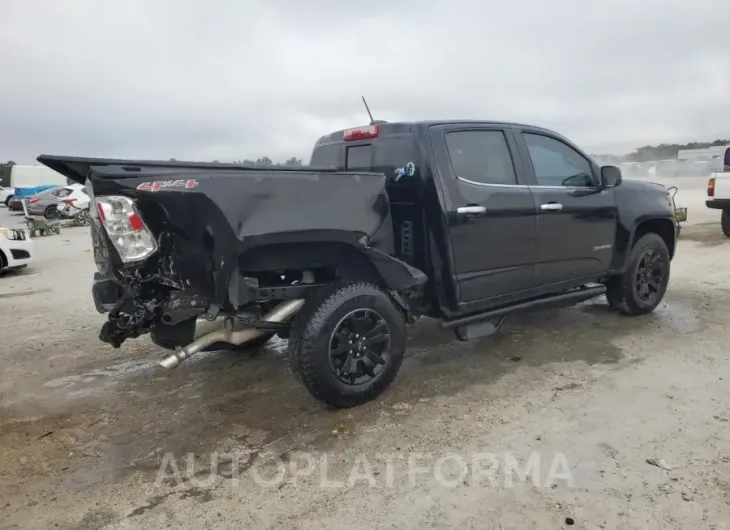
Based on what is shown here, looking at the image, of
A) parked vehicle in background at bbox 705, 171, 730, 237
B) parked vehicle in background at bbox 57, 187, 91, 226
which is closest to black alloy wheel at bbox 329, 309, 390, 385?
parked vehicle in background at bbox 705, 171, 730, 237

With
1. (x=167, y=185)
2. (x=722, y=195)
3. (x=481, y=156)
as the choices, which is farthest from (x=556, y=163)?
(x=722, y=195)

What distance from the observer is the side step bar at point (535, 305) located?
4.40 m

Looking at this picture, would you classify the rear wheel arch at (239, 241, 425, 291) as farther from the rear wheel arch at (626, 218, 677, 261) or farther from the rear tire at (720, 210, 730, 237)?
the rear tire at (720, 210, 730, 237)

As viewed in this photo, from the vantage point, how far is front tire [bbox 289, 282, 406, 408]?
363 cm

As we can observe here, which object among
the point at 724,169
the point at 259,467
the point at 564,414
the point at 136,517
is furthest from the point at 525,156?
the point at 724,169

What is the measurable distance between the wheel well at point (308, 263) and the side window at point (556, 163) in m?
1.82

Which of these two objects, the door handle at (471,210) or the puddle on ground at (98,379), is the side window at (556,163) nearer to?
the door handle at (471,210)

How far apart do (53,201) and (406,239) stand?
23.2m

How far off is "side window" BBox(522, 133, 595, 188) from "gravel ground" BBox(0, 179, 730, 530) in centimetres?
143

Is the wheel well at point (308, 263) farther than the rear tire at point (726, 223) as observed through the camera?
No

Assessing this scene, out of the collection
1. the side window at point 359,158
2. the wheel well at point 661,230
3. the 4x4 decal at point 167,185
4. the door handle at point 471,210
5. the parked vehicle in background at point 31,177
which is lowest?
the wheel well at point 661,230

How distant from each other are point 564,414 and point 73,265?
1001cm

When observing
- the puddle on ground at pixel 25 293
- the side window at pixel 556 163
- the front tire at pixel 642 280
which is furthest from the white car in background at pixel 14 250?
the front tire at pixel 642 280

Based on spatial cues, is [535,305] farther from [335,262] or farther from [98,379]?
[98,379]
